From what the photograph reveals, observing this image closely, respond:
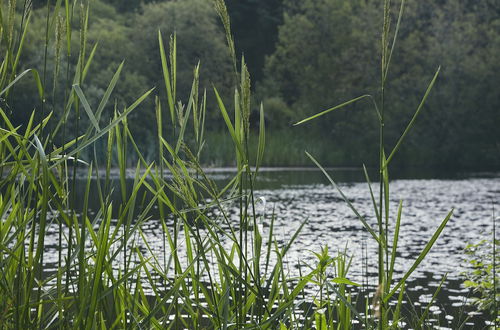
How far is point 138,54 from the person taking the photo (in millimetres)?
28062

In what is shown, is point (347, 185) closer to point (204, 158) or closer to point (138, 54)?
point (204, 158)

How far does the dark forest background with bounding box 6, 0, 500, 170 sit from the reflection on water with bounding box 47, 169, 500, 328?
15.2 ft

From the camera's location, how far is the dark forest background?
27.2m

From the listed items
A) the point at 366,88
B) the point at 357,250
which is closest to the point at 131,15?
the point at 366,88

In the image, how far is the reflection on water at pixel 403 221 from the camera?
26.7ft

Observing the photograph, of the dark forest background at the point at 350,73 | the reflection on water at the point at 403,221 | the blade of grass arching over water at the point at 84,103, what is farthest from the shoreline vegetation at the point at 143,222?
the dark forest background at the point at 350,73

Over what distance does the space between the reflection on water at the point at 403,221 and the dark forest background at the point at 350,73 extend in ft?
15.2

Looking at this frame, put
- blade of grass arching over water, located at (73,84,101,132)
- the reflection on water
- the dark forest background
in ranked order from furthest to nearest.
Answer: the dark forest background, the reflection on water, blade of grass arching over water, located at (73,84,101,132)

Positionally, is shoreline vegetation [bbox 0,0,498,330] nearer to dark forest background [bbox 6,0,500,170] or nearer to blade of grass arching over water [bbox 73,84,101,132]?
blade of grass arching over water [bbox 73,84,101,132]

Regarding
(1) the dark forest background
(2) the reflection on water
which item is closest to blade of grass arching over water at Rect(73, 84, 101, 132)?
(2) the reflection on water

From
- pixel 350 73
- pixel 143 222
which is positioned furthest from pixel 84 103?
pixel 350 73

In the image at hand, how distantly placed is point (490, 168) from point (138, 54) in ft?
44.1

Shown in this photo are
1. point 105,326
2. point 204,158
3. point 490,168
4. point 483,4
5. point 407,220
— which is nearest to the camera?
point 105,326

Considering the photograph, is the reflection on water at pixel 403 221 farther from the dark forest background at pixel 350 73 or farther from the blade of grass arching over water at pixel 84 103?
the dark forest background at pixel 350 73
